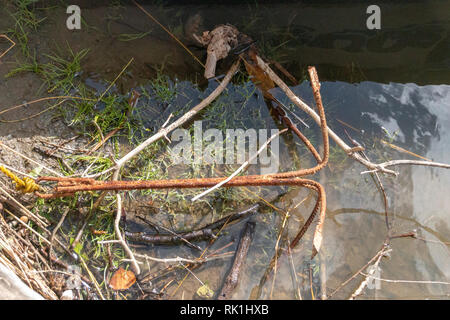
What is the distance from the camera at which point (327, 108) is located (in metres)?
2.75

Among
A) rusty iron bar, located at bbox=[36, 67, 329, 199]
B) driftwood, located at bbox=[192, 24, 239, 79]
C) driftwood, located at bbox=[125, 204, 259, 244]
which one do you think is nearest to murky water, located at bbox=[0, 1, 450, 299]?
driftwood, located at bbox=[125, 204, 259, 244]

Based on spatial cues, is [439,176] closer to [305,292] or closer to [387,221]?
[387,221]

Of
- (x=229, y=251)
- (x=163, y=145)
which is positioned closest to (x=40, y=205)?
(x=163, y=145)

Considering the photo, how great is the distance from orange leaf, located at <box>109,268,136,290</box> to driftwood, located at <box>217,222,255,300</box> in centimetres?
61

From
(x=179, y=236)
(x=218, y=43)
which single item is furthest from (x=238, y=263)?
(x=218, y=43)

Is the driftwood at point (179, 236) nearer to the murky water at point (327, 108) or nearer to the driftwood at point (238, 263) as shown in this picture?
the murky water at point (327, 108)

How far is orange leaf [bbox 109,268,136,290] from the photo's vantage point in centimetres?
247

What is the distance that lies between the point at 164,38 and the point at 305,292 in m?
2.10

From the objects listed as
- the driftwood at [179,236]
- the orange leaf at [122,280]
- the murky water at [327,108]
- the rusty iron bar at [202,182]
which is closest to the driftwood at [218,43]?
the murky water at [327,108]

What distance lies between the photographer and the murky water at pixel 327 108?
259cm

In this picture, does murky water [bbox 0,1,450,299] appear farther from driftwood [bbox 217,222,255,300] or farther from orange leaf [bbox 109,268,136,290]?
orange leaf [bbox 109,268,136,290]

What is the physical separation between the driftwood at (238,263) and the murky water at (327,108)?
6 cm

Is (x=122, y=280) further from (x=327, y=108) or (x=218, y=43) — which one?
(x=327, y=108)

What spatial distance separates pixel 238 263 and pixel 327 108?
1.31m
